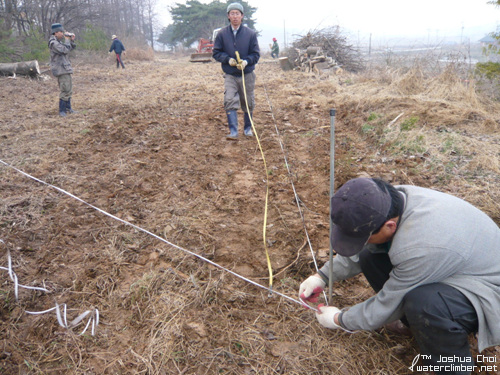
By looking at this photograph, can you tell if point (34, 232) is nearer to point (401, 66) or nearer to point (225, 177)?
point (225, 177)

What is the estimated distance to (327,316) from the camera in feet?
6.23

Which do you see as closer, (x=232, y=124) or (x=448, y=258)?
(x=448, y=258)

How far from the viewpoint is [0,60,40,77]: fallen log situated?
36.1ft

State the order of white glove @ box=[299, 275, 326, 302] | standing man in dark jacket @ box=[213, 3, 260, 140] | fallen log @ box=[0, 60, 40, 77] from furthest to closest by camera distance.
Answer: fallen log @ box=[0, 60, 40, 77], standing man in dark jacket @ box=[213, 3, 260, 140], white glove @ box=[299, 275, 326, 302]

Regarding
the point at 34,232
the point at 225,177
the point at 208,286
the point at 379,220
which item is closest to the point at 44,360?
the point at 208,286

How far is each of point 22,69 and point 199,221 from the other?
439 inches

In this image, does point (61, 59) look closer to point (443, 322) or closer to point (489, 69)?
point (443, 322)

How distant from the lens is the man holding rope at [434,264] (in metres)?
1.48

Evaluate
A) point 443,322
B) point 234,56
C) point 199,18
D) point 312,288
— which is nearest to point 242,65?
point 234,56

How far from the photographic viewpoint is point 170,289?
2309 millimetres

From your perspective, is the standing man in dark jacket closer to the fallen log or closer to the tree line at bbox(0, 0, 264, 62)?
the fallen log

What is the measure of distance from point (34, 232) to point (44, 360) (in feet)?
4.17

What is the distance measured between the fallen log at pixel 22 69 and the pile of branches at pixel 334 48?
8.78 metres

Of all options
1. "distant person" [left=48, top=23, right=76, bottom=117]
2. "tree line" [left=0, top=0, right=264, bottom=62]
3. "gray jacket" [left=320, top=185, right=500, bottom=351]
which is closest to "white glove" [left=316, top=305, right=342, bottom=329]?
"gray jacket" [left=320, top=185, right=500, bottom=351]
